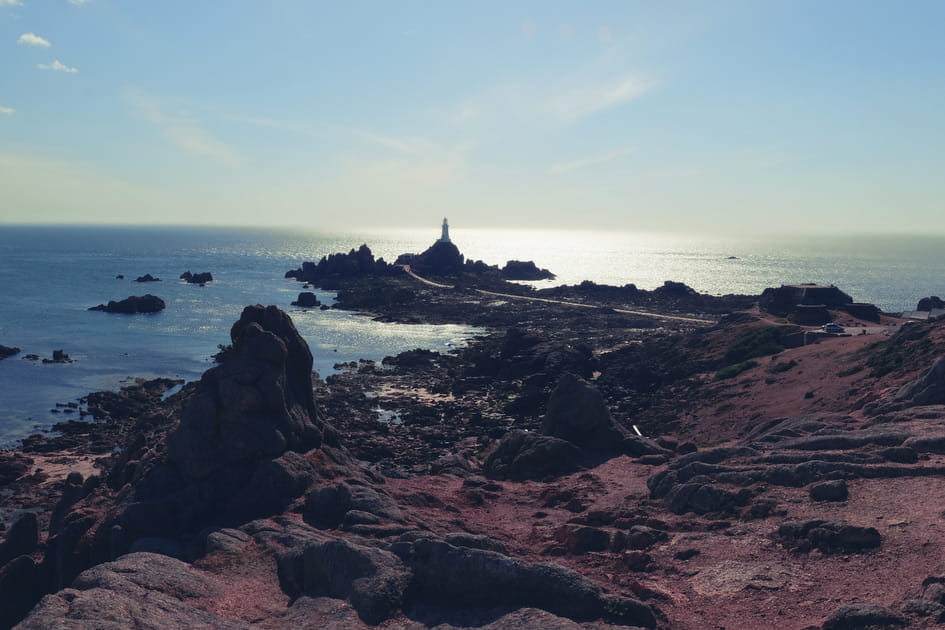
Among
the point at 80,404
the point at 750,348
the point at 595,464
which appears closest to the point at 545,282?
the point at 750,348

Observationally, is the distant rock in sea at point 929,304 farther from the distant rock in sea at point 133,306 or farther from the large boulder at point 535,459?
the distant rock in sea at point 133,306

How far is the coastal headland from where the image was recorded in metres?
15.7

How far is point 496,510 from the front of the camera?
2597 centimetres

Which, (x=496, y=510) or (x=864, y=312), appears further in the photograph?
(x=864, y=312)

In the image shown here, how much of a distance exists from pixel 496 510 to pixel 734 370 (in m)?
33.6

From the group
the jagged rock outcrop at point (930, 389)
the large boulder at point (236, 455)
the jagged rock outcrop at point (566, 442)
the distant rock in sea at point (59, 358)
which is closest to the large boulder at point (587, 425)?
the jagged rock outcrop at point (566, 442)

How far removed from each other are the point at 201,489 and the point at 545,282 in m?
146

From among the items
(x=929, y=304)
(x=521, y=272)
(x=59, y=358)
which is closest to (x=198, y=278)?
(x=521, y=272)

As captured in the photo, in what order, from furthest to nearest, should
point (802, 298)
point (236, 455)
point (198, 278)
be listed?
point (198, 278) → point (802, 298) → point (236, 455)

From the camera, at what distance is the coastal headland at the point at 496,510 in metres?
15.7

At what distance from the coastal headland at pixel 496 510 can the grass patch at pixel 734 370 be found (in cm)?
Answer: 449

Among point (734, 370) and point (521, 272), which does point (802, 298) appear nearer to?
point (734, 370)

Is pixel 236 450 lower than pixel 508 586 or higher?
higher

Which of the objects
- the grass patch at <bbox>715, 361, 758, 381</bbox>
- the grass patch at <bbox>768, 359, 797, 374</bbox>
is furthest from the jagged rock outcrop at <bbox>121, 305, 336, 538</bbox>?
the grass patch at <bbox>715, 361, 758, 381</bbox>
